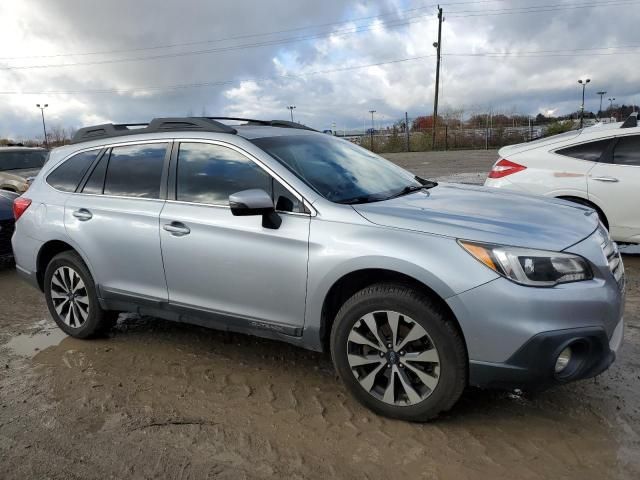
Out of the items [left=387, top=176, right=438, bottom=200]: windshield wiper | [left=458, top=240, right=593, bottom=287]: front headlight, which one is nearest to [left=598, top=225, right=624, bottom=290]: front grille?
[left=458, top=240, right=593, bottom=287]: front headlight

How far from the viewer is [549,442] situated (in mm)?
2971

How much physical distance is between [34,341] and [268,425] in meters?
2.72

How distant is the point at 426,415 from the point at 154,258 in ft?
7.18

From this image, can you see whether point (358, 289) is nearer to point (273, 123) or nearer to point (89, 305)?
point (273, 123)

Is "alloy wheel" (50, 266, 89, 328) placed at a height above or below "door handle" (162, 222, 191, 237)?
below

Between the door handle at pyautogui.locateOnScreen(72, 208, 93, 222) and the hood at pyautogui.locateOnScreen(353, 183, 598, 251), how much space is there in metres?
2.33

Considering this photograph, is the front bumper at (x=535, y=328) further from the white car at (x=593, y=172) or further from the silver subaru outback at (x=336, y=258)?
the white car at (x=593, y=172)

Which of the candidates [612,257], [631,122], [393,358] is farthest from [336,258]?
[631,122]

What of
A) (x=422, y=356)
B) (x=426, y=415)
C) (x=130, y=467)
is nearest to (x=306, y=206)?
(x=422, y=356)

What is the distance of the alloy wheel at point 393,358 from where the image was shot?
10.0 ft

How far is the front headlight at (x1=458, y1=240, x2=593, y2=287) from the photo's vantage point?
282 cm

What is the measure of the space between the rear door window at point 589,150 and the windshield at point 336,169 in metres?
3.11

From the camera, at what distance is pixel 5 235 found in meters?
7.57

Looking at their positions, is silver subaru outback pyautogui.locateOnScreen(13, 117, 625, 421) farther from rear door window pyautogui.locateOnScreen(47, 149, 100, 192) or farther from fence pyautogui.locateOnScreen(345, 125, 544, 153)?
fence pyautogui.locateOnScreen(345, 125, 544, 153)
